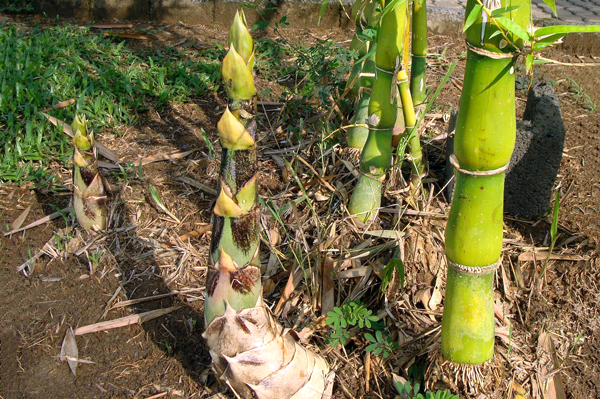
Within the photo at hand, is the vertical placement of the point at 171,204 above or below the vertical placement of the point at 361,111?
below

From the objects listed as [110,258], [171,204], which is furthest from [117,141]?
[110,258]

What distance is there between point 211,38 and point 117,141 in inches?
70.7

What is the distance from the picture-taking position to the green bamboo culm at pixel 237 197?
141cm

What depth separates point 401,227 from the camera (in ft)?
7.88

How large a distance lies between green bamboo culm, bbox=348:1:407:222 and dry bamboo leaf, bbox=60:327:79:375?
1323 millimetres

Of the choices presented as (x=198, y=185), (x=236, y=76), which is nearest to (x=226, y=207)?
(x=236, y=76)

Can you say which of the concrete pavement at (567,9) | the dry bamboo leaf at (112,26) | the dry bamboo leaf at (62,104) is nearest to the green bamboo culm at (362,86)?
the dry bamboo leaf at (62,104)

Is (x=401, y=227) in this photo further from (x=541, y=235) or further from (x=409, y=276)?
(x=541, y=235)

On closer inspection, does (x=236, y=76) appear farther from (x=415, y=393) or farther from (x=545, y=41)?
(x=415, y=393)

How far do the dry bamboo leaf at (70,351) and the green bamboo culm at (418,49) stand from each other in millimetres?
1838

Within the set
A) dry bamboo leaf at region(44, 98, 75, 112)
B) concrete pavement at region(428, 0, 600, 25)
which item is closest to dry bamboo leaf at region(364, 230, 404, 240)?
dry bamboo leaf at region(44, 98, 75, 112)

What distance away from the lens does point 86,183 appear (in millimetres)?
2498

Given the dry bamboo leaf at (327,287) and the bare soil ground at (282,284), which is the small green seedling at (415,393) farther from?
the dry bamboo leaf at (327,287)

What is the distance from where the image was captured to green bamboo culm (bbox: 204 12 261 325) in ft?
4.62
